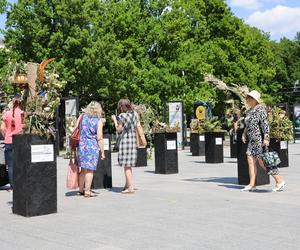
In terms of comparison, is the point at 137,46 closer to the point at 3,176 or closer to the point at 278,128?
the point at 278,128

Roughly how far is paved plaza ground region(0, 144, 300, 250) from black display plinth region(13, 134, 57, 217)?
0.19m

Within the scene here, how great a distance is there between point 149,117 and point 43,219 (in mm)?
11608

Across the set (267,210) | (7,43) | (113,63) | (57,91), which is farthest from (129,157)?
(7,43)

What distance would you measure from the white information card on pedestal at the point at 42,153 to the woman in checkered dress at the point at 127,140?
250 centimetres

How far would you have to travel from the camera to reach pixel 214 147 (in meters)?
17.6

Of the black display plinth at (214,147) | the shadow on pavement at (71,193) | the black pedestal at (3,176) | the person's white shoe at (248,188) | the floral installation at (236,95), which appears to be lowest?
the shadow on pavement at (71,193)

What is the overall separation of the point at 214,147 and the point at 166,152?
12.5ft

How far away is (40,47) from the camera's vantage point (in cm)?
3170

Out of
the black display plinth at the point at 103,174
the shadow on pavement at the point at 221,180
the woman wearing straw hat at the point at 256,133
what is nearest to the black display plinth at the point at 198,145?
the shadow on pavement at the point at 221,180

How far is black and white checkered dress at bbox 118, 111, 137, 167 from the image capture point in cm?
1020

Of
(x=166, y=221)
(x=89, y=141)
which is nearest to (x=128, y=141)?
(x=89, y=141)

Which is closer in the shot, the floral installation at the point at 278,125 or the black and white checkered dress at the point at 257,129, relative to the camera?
the black and white checkered dress at the point at 257,129

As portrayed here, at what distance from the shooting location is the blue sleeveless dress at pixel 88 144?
958cm

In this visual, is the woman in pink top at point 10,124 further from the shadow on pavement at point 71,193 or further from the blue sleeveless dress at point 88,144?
the blue sleeveless dress at point 88,144
